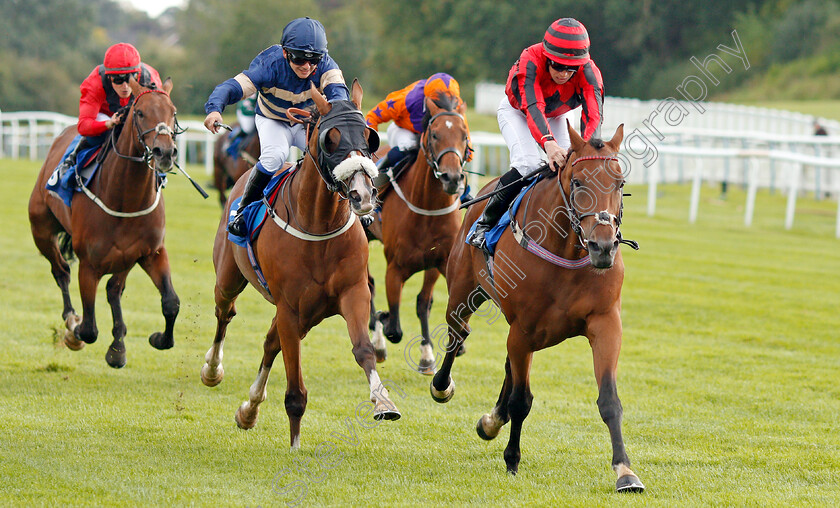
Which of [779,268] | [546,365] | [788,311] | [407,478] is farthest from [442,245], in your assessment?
[779,268]

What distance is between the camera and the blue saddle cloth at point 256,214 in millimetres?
5758

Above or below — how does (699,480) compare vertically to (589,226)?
below

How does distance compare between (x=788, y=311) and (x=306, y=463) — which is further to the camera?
(x=788, y=311)

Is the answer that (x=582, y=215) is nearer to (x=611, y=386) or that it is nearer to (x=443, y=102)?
(x=611, y=386)

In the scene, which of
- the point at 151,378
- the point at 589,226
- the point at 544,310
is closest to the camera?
the point at 589,226

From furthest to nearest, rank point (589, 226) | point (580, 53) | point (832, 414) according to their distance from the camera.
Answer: point (832, 414) < point (580, 53) < point (589, 226)

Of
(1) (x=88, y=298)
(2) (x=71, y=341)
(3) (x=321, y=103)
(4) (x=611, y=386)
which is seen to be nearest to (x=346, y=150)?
(3) (x=321, y=103)

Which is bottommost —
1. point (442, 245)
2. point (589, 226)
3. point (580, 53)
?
point (442, 245)

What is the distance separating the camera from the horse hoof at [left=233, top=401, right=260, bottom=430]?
5910 mm

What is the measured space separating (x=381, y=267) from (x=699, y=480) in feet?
26.3

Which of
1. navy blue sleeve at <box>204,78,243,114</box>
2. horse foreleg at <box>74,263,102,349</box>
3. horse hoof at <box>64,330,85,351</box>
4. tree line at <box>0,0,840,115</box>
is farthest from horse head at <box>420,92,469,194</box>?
tree line at <box>0,0,840,115</box>

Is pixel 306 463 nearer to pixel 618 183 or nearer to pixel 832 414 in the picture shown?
pixel 618 183

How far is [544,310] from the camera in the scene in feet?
16.4

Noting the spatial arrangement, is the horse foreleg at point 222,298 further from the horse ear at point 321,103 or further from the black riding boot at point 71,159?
the horse ear at point 321,103
